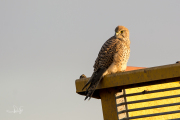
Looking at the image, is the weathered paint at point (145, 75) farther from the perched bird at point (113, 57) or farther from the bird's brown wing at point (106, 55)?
the bird's brown wing at point (106, 55)

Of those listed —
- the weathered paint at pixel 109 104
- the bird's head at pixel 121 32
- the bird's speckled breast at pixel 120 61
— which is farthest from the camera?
the bird's head at pixel 121 32

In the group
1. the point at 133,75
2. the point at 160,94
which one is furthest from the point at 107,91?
the point at 160,94

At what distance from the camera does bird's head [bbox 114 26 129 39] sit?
5389 millimetres

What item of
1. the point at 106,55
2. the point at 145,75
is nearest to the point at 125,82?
the point at 145,75

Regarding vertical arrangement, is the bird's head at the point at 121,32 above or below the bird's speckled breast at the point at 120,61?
above

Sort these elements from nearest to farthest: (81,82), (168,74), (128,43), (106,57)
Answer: (168,74), (81,82), (106,57), (128,43)

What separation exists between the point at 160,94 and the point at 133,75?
169cm

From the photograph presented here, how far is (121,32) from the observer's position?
5.47 m

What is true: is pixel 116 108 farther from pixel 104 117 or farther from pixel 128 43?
pixel 128 43

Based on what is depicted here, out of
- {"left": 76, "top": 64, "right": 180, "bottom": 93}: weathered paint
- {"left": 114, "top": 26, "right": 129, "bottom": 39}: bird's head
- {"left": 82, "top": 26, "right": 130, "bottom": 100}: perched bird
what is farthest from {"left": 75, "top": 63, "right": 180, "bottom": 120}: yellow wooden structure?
{"left": 114, "top": 26, "right": 129, "bottom": 39}: bird's head

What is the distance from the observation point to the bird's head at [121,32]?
539cm

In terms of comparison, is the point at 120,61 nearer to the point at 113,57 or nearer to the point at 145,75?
the point at 113,57

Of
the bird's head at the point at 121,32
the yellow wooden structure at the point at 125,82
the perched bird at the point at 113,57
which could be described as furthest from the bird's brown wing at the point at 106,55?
the yellow wooden structure at the point at 125,82

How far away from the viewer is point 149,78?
3338mm
